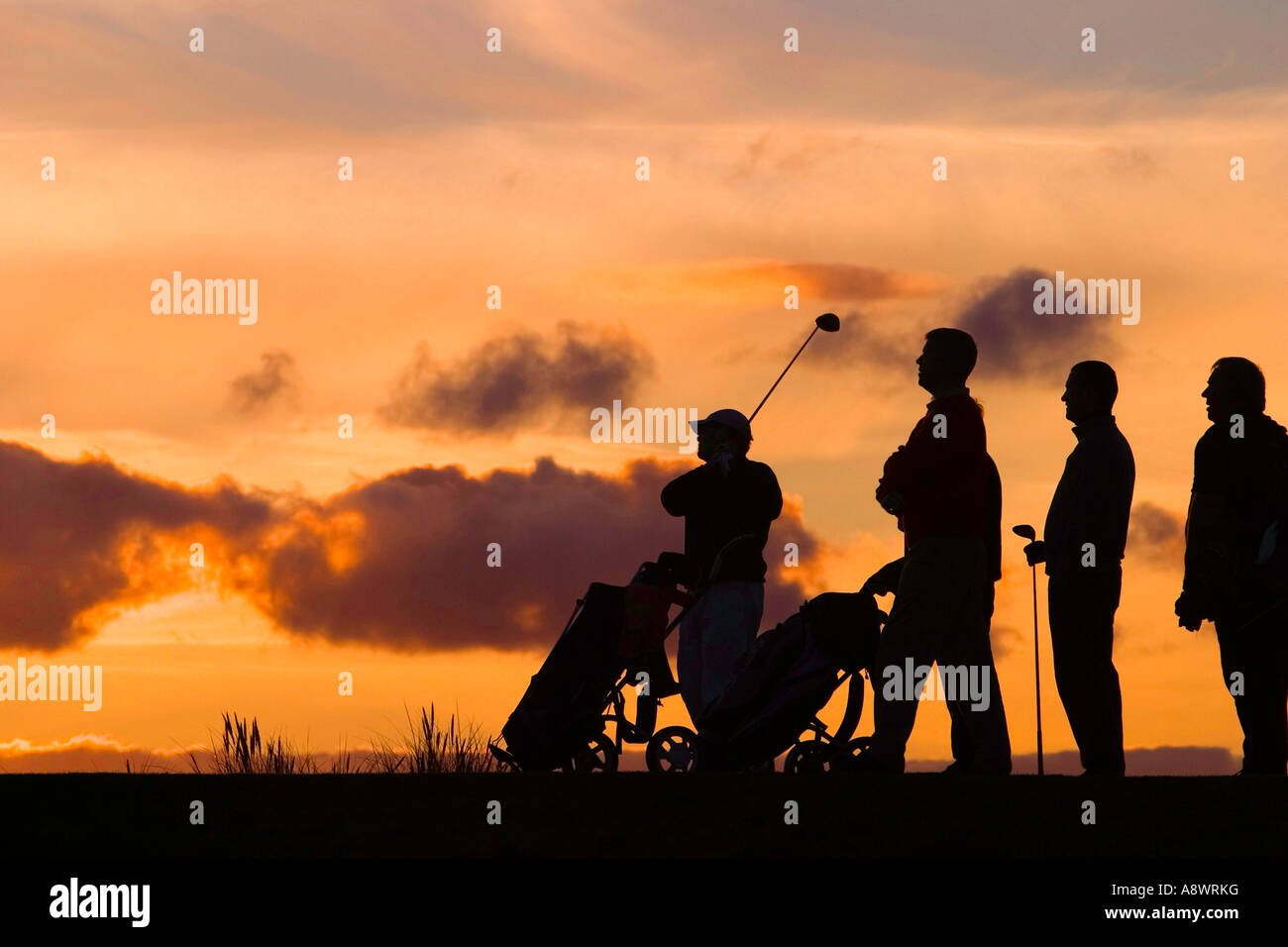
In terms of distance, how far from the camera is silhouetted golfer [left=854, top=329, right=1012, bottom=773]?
1113 centimetres

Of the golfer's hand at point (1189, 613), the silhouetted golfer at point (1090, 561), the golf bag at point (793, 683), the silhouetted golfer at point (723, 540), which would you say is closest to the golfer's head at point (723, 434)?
the silhouetted golfer at point (723, 540)

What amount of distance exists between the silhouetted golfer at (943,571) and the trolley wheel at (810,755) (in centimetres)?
81

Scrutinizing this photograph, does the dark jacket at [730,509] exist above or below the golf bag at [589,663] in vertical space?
above

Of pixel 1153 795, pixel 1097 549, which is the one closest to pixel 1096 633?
pixel 1097 549

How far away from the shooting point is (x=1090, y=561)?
37.3 ft

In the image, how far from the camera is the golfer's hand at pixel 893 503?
11359 millimetres

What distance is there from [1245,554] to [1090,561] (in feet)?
2.93

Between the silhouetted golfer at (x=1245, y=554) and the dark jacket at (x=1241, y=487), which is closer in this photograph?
the silhouetted golfer at (x=1245, y=554)

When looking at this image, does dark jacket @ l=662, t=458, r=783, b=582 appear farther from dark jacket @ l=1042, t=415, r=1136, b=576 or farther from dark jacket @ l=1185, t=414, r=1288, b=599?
dark jacket @ l=1185, t=414, r=1288, b=599

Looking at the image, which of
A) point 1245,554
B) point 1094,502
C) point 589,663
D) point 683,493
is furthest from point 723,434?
point 1245,554

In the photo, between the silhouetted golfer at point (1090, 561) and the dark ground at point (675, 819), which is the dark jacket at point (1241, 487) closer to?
the silhouetted golfer at point (1090, 561)

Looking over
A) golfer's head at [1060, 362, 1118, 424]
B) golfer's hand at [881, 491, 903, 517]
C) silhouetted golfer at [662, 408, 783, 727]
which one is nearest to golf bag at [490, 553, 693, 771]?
silhouetted golfer at [662, 408, 783, 727]

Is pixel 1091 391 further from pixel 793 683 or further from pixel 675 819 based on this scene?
pixel 675 819
